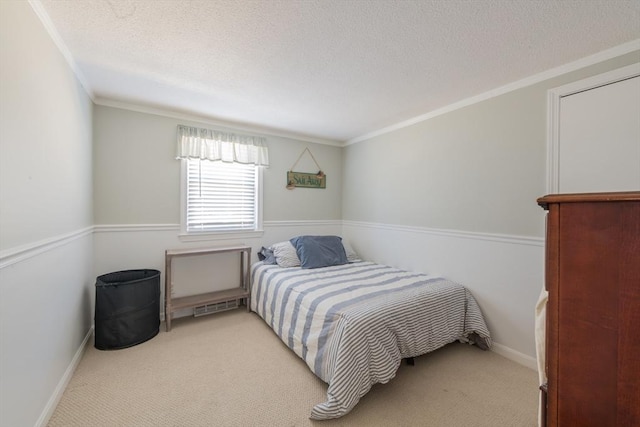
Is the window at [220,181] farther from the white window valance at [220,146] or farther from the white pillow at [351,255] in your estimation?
the white pillow at [351,255]

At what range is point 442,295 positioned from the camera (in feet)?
7.31

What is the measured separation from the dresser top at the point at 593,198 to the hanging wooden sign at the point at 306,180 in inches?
124

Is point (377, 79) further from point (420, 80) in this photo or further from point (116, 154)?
point (116, 154)

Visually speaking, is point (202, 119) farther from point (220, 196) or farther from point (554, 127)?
point (554, 127)

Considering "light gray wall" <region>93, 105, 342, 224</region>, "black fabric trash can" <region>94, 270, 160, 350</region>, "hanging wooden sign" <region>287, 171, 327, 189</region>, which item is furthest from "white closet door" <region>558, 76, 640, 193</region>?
"black fabric trash can" <region>94, 270, 160, 350</region>

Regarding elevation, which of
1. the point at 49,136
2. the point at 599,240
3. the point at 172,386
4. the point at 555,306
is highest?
the point at 49,136

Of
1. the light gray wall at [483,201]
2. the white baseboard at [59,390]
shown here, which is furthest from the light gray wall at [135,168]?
the light gray wall at [483,201]

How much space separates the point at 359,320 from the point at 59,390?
6.51 feet

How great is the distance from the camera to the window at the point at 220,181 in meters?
2.98

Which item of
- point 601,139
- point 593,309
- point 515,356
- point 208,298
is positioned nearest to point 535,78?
point 601,139

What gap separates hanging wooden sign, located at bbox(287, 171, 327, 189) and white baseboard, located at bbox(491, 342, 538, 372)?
9.18 ft

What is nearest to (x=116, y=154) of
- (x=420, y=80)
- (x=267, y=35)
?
(x=267, y=35)

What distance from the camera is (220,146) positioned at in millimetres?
3113

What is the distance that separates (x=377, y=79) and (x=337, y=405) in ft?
7.73
